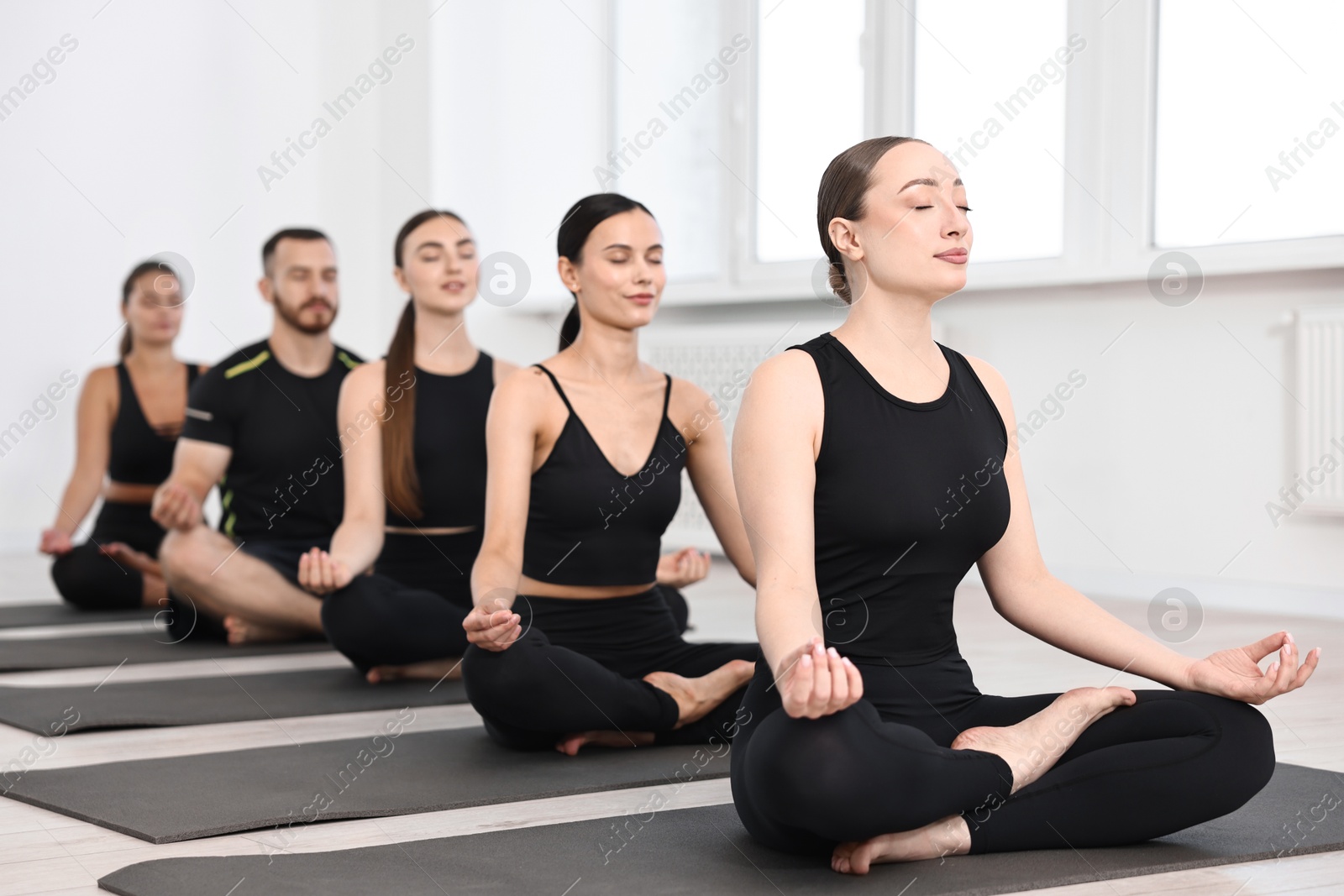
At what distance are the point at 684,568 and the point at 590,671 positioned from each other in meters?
0.38

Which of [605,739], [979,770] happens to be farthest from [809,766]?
[605,739]

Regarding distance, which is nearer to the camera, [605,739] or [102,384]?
[605,739]

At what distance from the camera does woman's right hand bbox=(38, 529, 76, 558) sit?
411cm

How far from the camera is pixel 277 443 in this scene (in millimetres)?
3631

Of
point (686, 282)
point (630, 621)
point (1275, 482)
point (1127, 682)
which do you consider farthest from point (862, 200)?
point (686, 282)

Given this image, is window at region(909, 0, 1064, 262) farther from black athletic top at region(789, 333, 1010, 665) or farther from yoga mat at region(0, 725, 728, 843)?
black athletic top at region(789, 333, 1010, 665)

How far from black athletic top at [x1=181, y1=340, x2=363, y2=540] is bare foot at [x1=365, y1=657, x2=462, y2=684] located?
72 cm

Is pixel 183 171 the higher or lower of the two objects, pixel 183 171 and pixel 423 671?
the higher

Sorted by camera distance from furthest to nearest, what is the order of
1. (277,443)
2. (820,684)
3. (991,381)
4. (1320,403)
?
(1320,403)
(277,443)
(991,381)
(820,684)

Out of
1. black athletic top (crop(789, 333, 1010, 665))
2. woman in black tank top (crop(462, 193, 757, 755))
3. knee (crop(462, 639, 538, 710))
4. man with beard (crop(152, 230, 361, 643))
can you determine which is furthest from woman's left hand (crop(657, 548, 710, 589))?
man with beard (crop(152, 230, 361, 643))

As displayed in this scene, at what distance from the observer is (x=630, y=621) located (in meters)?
2.42

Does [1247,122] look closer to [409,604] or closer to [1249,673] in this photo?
[409,604]

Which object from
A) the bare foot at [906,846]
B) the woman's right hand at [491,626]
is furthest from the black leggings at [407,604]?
the bare foot at [906,846]

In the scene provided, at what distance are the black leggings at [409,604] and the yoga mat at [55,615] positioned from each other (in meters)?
1.27
